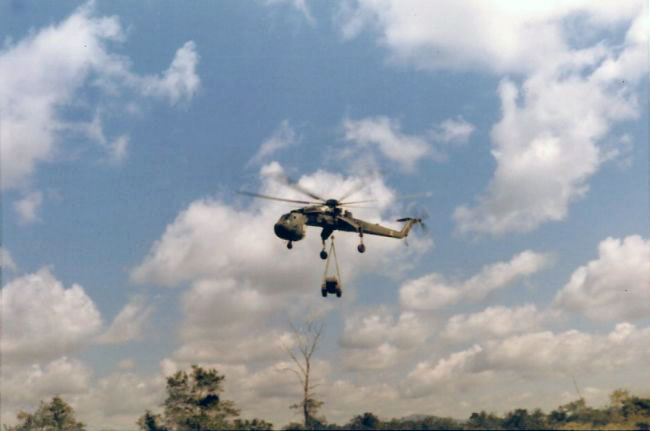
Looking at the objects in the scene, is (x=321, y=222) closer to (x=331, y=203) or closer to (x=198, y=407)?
(x=331, y=203)

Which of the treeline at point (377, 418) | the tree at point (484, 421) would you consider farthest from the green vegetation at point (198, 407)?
the tree at point (484, 421)

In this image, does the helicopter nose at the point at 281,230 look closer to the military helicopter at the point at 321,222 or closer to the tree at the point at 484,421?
the military helicopter at the point at 321,222

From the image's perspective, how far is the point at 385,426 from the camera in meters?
69.1

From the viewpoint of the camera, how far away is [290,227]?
40.5 m

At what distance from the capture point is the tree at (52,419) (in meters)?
91.5

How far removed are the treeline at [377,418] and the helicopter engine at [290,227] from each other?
Result: 33.7m

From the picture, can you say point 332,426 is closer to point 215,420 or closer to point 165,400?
point 215,420

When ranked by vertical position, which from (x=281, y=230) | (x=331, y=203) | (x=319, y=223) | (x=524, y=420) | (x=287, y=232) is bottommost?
(x=524, y=420)

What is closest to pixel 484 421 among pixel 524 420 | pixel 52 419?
pixel 524 420

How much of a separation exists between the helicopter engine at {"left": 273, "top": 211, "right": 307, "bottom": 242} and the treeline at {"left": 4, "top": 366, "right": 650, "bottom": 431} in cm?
3368

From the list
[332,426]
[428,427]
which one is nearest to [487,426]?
[428,427]

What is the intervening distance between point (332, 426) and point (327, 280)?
39306 millimetres

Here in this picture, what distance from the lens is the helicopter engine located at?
133ft

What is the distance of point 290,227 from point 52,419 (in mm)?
75505
